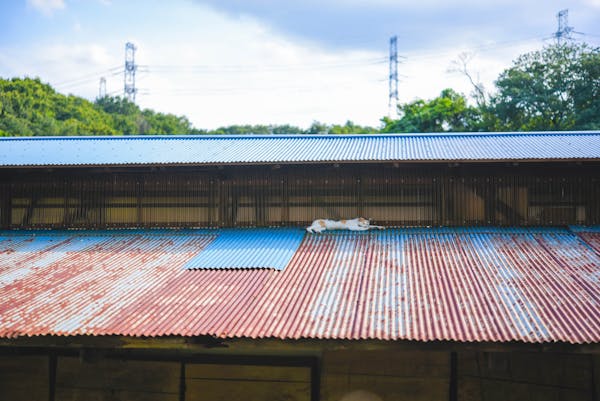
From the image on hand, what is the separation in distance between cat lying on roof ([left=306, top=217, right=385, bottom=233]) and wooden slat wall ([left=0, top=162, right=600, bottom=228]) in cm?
26

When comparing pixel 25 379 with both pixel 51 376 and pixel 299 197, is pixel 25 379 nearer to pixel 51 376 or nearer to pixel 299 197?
pixel 51 376

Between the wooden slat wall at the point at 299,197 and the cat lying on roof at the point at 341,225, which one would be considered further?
the cat lying on roof at the point at 341,225

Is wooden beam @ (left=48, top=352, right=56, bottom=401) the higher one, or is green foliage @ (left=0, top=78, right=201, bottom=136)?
green foliage @ (left=0, top=78, right=201, bottom=136)

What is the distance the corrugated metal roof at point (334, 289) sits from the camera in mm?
7328

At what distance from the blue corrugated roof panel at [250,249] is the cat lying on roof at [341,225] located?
1.10 ft

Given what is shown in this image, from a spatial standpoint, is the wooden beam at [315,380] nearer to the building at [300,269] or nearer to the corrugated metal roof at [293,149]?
the building at [300,269]

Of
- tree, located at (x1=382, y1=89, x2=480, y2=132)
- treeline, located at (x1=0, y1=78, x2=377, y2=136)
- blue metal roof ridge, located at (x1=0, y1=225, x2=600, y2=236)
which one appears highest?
treeline, located at (x1=0, y1=78, x2=377, y2=136)

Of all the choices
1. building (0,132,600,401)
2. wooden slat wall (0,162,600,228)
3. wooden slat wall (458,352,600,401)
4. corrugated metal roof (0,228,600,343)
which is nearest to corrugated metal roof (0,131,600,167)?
building (0,132,600,401)

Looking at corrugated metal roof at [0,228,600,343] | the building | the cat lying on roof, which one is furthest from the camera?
the cat lying on roof

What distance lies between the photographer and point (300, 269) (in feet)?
31.8

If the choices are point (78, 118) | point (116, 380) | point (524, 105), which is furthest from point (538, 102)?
point (78, 118)

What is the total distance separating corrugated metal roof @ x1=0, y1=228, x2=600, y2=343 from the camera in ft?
24.0

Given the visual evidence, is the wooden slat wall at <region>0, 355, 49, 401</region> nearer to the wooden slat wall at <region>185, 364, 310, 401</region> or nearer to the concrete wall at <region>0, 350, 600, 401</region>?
the concrete wall at <region>0, 350, 600, 401</region>

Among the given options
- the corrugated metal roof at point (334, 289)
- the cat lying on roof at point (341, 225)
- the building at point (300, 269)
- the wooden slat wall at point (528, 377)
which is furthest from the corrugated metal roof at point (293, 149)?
the wooden slat wall at point (528, 377)
